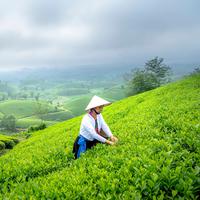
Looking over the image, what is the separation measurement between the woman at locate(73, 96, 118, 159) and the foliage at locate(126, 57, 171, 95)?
76.9 metres

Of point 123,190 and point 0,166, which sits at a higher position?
point 123,190

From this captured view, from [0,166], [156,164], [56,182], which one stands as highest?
[156,164]

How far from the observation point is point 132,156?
7.69 metres

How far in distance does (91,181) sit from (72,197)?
26.7 inches

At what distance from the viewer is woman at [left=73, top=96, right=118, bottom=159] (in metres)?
9.64

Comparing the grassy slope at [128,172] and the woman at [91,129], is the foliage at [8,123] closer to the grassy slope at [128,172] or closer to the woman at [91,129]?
the grassy slope at [128,172]

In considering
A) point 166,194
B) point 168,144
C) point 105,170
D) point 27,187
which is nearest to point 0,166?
point 27,187

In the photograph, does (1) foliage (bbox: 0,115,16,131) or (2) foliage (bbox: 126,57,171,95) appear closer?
(2) foliage (bbox: 126,57,171,95)

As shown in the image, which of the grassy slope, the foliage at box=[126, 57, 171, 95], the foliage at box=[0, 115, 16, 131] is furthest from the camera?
the foliage at box=[0, 115, 16, 131]

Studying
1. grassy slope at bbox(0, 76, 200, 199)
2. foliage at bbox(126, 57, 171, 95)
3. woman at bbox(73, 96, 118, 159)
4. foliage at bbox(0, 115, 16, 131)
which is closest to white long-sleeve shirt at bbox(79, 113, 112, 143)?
woman at bbox(73, 96, 118, 159)

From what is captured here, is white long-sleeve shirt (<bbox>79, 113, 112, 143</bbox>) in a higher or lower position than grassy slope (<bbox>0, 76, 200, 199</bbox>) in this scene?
higher

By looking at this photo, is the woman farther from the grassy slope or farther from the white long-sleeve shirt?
the grassy slope

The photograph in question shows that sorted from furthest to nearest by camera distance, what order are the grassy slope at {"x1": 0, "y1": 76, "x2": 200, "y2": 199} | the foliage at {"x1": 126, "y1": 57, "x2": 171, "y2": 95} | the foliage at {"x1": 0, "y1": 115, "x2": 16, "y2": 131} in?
the foliage at {"x1": 0, "y1": 115, "x2": 16, "y2": 131}, the foliage at {"x1": 126, "y1": 57, "x2": 171, "y2": 95}, the grassy slope at {"x1": 0, "y1": 76, "x2": 200, "y2": 199}

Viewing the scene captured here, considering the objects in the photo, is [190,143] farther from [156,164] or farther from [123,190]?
[123,190]
